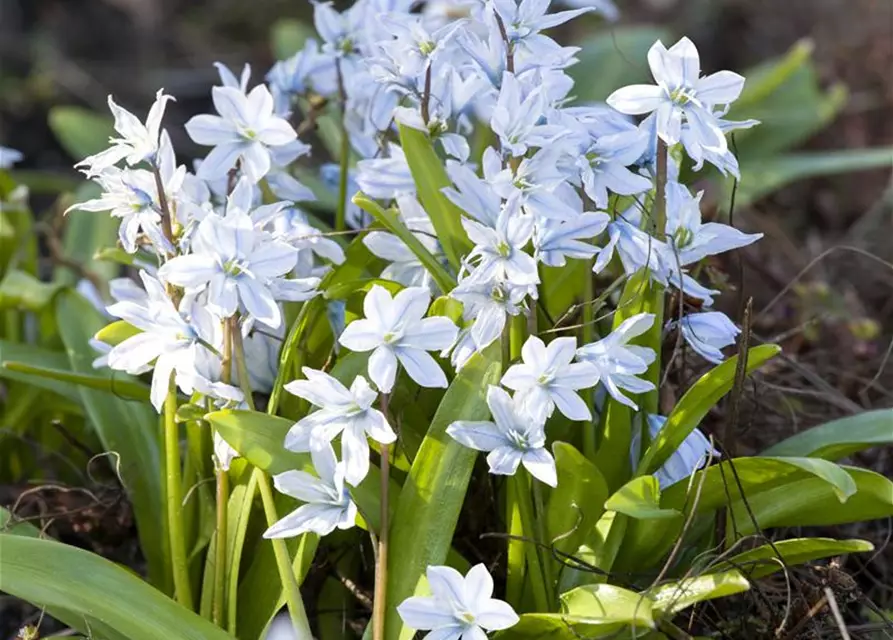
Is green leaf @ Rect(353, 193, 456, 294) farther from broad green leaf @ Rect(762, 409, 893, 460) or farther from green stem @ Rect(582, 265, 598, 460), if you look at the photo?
broad green leaf @ Rect(762, 409, 893, 460)

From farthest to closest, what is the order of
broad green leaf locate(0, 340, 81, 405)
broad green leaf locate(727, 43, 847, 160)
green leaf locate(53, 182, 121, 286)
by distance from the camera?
1. broad green leaf locate(727, 43, 847, 160)
2. green leaf locate(53, 182, 121, 286)
3. broad green leaf locate(0, 340, 81, 405)

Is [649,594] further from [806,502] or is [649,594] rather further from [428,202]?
[428,202]

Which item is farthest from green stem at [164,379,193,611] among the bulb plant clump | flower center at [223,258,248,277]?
flower center at [223,258,248,277]

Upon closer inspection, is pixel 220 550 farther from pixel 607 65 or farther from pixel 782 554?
pixel 607 65

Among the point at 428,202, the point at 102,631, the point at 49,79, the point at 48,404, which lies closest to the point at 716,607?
the point at 428,202

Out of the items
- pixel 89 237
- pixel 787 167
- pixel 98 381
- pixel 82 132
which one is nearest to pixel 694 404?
pixel 98 381
